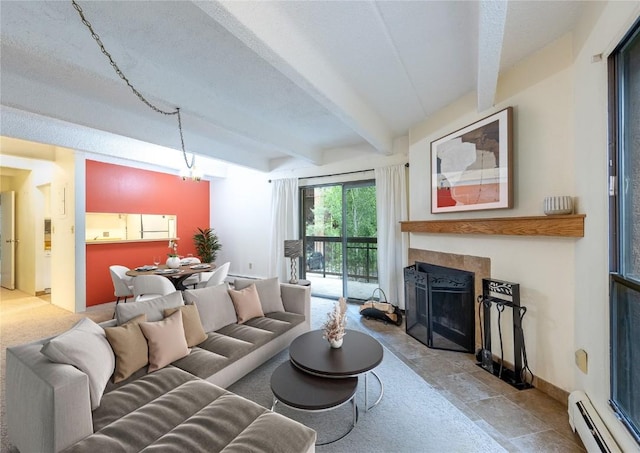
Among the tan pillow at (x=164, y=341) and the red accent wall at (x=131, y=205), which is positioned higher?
the red accent wall at (x=131, y=205)

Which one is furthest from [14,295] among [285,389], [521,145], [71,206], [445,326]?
[521,145]

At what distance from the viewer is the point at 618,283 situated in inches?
60.4

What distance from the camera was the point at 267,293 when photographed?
3.24m

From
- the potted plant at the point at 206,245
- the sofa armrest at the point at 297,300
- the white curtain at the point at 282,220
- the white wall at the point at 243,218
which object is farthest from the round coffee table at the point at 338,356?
the potted plant at the point at 206,245

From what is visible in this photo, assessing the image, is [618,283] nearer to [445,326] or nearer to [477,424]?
[477,424]

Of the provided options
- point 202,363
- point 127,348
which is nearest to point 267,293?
point 202,363

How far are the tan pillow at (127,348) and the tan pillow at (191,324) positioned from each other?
1.07 ft

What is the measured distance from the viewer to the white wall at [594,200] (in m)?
1.58

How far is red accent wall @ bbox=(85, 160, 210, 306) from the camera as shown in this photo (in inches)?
185

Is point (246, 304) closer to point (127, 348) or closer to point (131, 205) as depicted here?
point (127, 348)

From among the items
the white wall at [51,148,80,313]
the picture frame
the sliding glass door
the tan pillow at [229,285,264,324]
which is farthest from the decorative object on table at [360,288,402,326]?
the white wall at [51,148,80,313]

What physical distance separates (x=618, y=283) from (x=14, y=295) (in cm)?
883

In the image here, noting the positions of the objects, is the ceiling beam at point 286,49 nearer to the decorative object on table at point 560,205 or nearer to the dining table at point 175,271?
the decorative object on table at point 560,205

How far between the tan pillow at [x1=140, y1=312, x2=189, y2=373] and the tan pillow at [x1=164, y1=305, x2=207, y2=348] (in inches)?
5.2
